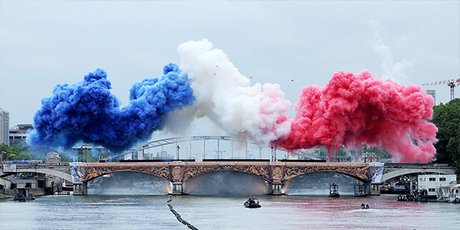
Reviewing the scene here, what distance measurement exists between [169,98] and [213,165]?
14339 mm

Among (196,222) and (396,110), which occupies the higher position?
(396,110)

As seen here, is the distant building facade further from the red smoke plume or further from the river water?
the river water

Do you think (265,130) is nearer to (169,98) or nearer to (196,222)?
(169,98)

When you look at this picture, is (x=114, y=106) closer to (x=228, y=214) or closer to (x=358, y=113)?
(x=358, y=113)

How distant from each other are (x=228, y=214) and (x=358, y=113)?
5133 centimetres

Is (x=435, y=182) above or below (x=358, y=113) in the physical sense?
below

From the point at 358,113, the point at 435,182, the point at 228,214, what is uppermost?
the point at 358,113

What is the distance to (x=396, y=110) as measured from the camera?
612 feet

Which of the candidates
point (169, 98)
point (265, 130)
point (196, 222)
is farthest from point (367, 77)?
point (196, 222)

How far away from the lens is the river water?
409 feet

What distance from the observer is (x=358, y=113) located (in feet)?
622

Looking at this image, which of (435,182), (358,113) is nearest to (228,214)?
(358,113)

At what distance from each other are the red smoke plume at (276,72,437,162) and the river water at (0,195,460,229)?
11.6 metres

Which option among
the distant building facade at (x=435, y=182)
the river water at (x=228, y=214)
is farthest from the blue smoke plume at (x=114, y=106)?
the distant building facade at (x=435, y=182)
